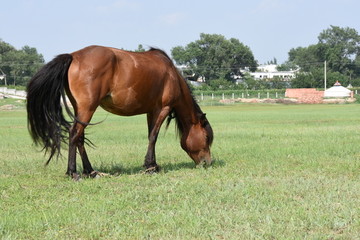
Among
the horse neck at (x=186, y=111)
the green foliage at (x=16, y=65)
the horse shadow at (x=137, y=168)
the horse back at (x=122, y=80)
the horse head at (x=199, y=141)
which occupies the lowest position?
the horse shadow at (x=137, y=168)

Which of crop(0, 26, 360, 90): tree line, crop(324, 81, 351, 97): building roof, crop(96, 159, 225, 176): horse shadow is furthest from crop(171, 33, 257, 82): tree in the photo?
crop(96, 159, 225, 176): horse shadow

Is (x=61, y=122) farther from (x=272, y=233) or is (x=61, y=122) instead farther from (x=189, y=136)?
(x=272, y=233)

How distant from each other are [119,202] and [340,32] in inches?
5876

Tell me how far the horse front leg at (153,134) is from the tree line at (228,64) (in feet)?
276

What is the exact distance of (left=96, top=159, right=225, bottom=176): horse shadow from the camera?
8.62 meters

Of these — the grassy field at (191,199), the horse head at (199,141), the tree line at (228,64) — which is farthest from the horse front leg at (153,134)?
the tree line at (228,64)

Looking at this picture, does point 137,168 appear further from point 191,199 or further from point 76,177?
point 191,199

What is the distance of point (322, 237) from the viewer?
433cm

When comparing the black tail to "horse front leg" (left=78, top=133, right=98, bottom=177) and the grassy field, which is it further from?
the grassy field

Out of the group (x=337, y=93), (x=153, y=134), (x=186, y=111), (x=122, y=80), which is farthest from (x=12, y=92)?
(x=122, y=80)

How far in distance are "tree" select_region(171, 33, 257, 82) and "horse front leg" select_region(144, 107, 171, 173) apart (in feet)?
340

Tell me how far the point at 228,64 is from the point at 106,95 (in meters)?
111

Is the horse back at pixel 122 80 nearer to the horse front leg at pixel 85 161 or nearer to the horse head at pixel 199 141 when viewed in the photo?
the horse front leg at pixel 85 161

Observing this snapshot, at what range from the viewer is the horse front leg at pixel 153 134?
8.52 metres
